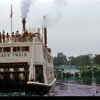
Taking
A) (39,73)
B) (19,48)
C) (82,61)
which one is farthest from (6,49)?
(82,61)

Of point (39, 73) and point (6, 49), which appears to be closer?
point (6, 49)

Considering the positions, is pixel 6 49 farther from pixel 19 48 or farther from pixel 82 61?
pixel 82 61

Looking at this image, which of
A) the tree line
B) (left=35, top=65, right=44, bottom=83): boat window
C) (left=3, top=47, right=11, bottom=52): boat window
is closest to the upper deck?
(left=3, top=47, right=11, bottom=52): boat window

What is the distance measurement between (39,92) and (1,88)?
261 inches

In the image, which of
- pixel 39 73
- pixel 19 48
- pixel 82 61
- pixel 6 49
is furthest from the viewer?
pixel 82 61

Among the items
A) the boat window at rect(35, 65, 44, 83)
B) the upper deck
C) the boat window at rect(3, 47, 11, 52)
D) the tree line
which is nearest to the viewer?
the upper deck

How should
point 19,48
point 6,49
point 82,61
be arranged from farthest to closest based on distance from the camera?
point 82,61
point 6,49
point 19,48

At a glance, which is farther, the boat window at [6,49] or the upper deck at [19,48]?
the boat window at [6,49]

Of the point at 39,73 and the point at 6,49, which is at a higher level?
the point at 6,49

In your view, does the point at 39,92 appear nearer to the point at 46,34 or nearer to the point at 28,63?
the point at 28,63

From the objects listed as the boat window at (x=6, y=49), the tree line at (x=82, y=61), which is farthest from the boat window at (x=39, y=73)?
the tree line at (x=82, y=61)

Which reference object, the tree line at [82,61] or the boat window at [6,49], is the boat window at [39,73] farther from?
the tree line at [82,61]

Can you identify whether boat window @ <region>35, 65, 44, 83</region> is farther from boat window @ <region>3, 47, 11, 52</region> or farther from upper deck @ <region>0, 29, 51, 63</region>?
boat window @ <region>3, 47, 11, 52</region>

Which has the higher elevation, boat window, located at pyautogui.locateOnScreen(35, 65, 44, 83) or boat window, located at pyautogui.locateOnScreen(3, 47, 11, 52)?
boat window, located at pyautogui.locateOnScreen(3, 47, 11, 52)
